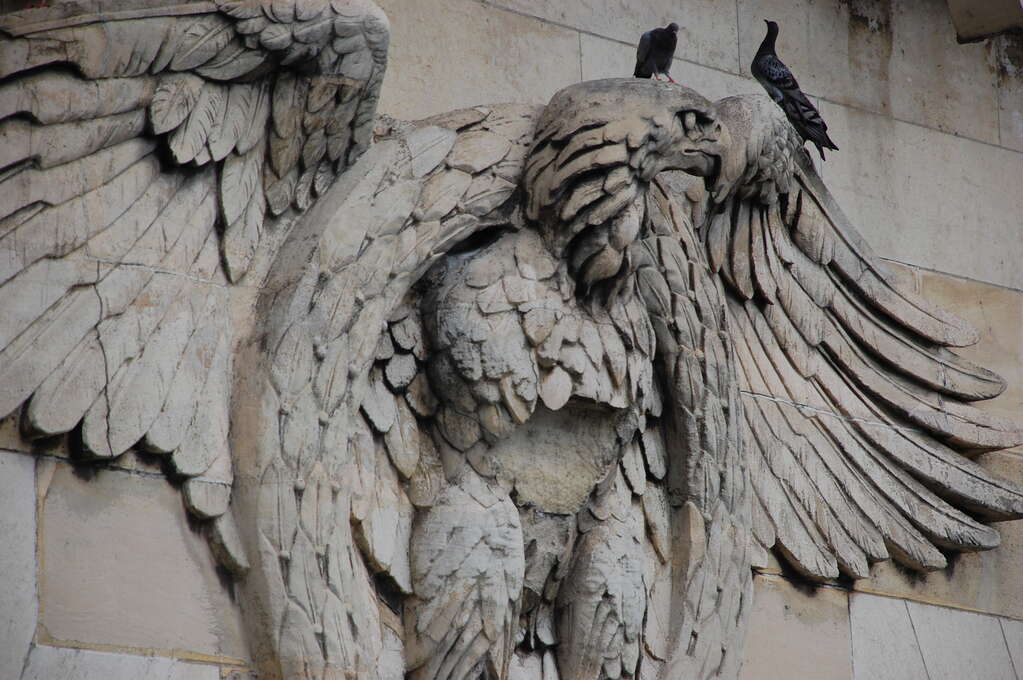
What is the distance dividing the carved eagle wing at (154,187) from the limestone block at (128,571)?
0.21 ft

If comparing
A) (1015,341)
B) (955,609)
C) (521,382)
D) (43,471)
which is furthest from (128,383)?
(1015,341)

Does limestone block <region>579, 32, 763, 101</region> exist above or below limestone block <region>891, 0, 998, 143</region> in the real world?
above

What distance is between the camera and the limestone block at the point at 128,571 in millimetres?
3312

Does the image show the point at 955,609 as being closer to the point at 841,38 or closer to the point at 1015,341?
the point at 1015,341

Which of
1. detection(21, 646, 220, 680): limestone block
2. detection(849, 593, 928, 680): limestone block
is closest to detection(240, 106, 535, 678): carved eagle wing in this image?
detection(21, 646, 220, 680): limestone block

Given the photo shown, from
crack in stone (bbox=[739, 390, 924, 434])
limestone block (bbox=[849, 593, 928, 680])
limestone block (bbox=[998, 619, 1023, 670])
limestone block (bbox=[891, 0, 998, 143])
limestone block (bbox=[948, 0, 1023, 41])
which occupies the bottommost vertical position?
limestone block (bbox=[998, 619, 1023, 670])

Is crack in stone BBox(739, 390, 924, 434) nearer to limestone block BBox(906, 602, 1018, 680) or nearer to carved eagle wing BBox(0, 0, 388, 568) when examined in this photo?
limestone block BBox(906, 602, 1018, 680)

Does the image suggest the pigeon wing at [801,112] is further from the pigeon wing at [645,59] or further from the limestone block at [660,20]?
the pigeon wing at [645,59]

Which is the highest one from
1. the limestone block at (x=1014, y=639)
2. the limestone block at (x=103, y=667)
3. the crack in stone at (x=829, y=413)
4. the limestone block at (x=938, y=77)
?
the limestone block at (x=938, y=77)

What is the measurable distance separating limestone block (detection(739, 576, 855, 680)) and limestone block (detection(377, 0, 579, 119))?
136cm

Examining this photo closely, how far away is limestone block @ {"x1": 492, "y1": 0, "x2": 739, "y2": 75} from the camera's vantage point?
15.6 ft

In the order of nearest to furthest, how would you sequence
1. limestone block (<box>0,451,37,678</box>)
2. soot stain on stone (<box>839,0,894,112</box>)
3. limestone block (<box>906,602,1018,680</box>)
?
limestone block (<box>0,451,37,678</box>) < limestone block (<box>906,602,1018,680</box>) < soot stain on stone (<box>839,0,894,112</box>)

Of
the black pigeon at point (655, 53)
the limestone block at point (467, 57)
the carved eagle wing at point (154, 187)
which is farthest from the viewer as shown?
the black pigeon at point (655, 53)

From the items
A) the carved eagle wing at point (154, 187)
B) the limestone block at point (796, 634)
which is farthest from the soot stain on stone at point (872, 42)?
the carved eagle wing at point (154, 187)
